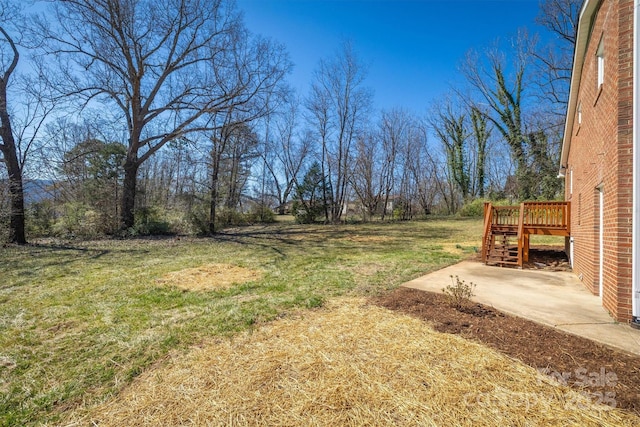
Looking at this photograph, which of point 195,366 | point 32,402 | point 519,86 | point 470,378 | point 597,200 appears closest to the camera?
point 32,402

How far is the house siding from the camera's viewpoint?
3459mm

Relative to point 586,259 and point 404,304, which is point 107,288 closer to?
point 404,304

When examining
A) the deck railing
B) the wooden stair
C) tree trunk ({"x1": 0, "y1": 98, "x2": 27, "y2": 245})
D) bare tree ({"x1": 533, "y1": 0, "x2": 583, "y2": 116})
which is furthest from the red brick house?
bare tree ({"x1": 533, "y1": 0, "x2": 583, "y2": 116})

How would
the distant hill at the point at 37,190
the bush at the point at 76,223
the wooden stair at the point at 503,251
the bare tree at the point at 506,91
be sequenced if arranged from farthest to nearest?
the bare tree at the point at 506,91 < the bush at the point at 76,223 < the distant hill at the point at 37,190 < the wooden stair at the point at 503,251

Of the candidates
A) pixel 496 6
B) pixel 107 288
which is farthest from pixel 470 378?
pixel 496 6

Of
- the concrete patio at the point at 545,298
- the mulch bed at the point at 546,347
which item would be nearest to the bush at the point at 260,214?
the concrete patio at the point at 545,298

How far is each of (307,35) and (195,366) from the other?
1173cm

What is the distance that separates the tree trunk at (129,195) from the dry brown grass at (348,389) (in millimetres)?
→ 12478

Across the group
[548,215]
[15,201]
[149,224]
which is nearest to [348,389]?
[548,215]

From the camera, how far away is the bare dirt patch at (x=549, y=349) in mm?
2238

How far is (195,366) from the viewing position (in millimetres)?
2633

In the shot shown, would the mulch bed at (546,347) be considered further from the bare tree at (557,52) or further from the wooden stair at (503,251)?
the bare tree at (557,52)

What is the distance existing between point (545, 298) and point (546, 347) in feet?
6.83

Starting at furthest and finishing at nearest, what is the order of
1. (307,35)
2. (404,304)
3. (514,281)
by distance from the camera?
1. (307,35)
2. (514,281)
3. (404,304)
